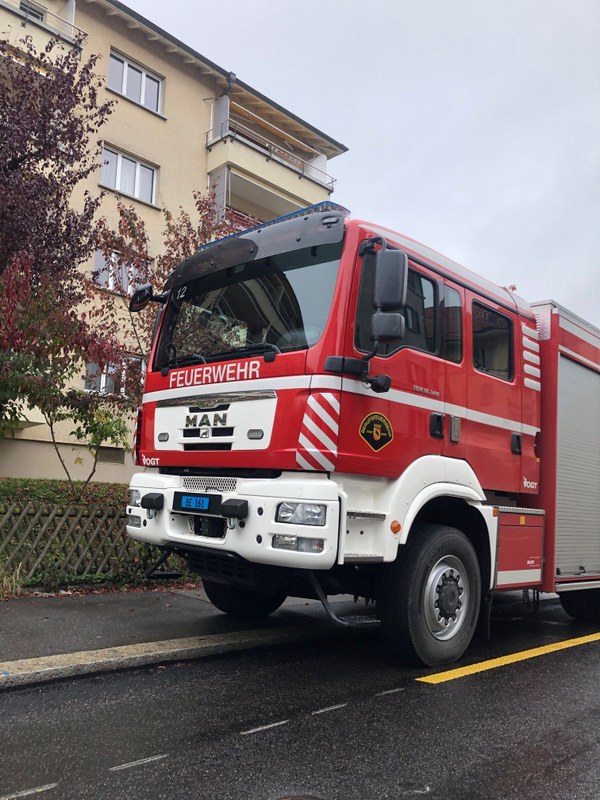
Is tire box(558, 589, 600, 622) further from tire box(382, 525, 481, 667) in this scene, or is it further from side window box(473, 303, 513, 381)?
side window box(473, 303, 513, 381)

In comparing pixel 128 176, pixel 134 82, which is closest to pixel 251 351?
pixel 128 176

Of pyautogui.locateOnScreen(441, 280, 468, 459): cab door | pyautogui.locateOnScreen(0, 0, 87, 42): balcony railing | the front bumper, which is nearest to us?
the front bumper

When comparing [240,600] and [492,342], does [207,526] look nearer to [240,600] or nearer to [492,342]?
[240,600]

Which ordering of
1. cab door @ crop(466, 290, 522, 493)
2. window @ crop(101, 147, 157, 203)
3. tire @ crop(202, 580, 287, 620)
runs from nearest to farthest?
cab door @ crop(466, 290, 522, 493) < tire @ crop(202, 580, 287, 620) < window @ crop(101, 147, 157, 203)

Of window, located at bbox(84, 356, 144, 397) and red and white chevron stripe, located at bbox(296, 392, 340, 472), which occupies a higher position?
window, located at bbox(84, 356, 144, 397)

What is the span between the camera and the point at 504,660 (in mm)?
5438

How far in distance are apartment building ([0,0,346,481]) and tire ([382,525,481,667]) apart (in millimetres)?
A: 11109

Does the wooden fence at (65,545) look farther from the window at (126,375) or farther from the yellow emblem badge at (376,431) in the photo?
the yellow emblem badge at (376,431)

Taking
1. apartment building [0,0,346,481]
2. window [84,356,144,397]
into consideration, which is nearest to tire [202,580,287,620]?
window [84,356,144,397]

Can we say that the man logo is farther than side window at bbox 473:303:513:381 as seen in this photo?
No

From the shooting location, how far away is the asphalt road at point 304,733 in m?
3.01

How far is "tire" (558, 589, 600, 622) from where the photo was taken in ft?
23.9

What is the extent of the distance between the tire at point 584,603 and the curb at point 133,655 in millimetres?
2950

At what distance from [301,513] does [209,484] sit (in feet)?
3.02
